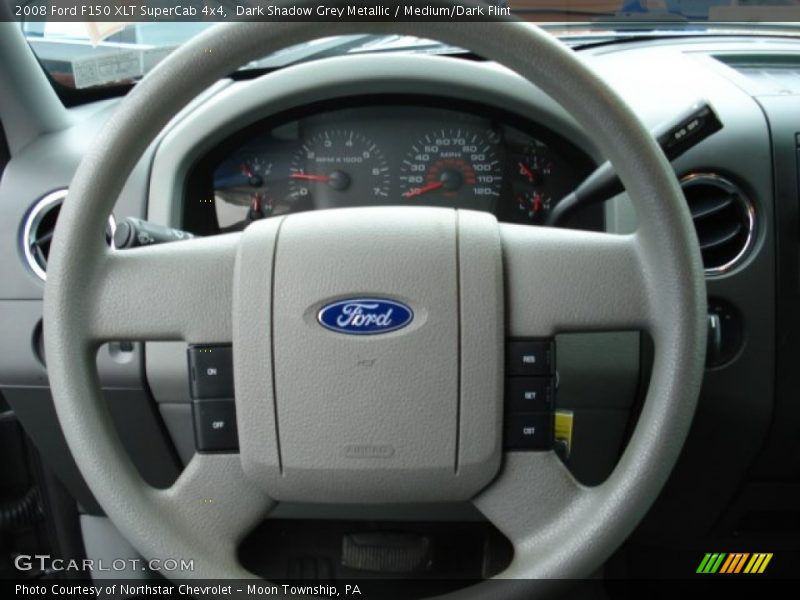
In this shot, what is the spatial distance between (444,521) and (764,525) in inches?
23.2

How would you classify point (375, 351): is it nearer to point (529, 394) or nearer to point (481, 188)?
point (529, 394)

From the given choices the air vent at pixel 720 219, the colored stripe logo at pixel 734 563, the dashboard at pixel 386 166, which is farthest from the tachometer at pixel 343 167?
the colored stripe logo at pixel 734 563

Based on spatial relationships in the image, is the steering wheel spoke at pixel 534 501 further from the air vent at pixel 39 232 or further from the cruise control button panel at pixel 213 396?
the air vent at pixel 39 232

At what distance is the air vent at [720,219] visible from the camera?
142cm

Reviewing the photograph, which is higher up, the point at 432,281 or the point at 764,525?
Result: the point at 432,281

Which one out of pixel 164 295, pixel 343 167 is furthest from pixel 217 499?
pixel 343 167

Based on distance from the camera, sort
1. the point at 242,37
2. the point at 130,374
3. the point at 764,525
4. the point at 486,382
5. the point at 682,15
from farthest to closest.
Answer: the point at 682,15
the point at 764,525
the point at 130,374
the point at 486,382
the point at 242,37

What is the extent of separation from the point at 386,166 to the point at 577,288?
0.68 metres

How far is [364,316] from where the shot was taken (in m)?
1.01

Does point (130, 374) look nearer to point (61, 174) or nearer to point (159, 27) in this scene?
point (61, 174)

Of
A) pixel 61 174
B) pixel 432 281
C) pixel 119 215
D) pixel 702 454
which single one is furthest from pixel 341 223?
pixel 702 454

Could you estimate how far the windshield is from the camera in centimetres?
143

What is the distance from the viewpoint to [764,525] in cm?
162

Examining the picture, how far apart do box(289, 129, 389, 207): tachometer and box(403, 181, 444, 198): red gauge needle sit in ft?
0.13
